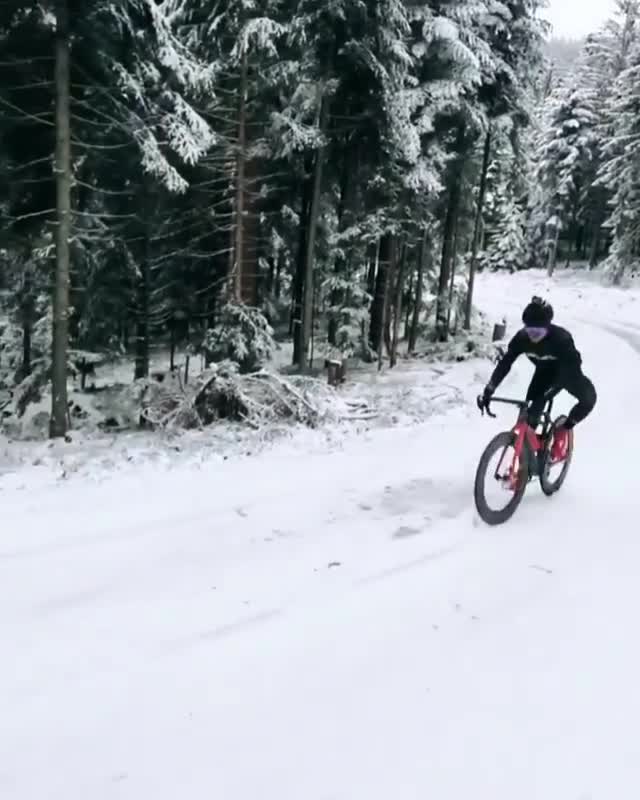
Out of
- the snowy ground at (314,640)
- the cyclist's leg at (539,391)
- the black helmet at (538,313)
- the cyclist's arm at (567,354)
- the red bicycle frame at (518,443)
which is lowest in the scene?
the snowy ground at (314,640)

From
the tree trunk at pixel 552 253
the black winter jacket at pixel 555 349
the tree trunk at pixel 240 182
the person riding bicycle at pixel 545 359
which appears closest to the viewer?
the person riding bicycle at pixel 545 359

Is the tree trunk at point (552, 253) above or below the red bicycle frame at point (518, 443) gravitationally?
above

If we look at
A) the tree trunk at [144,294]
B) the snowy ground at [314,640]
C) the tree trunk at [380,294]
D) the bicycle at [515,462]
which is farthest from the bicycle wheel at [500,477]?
the tree trunk at [380,294]

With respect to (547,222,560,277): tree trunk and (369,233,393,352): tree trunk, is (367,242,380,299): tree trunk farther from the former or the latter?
(547,222,560,277): tree trunk

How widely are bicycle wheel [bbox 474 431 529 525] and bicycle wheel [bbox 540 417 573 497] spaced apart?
1.35 feet

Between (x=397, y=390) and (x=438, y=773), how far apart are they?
10.9 m

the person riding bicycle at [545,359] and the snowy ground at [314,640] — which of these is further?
the person riding bicycle at [545,359]

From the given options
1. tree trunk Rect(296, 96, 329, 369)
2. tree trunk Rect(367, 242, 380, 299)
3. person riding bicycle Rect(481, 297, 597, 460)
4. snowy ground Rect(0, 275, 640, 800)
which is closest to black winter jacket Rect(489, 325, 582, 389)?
person riding bicycle Rect(481, 297, 597, 460)

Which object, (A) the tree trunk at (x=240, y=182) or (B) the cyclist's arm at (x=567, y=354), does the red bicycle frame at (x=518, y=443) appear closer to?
(B) the cyclist's arm at (x=567, y=354)

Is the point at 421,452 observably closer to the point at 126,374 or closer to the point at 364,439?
the point at 364,439

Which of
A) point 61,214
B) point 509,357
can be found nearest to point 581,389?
point 509,357

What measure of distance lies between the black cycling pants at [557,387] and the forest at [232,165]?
4632 millimetres

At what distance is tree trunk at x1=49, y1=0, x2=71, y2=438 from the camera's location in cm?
937

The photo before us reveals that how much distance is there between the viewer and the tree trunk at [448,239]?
21281 mm
